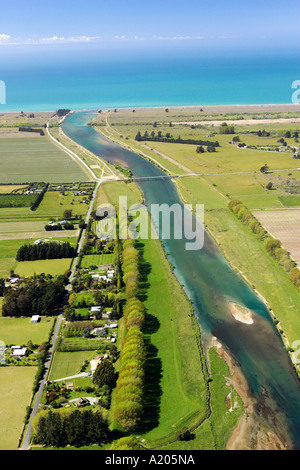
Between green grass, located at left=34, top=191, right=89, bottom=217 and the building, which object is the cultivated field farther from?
the building

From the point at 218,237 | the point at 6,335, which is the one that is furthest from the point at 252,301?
the point at 6,335

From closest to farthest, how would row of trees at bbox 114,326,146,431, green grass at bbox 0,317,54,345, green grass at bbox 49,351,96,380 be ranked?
row of trees at bbox 114,326,146,431 < green grass at bbox 49,351,96,380 < green grass at bbox 0,317,54,345

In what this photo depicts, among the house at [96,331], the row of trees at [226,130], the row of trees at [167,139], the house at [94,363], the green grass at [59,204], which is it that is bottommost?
the house at [94,363]

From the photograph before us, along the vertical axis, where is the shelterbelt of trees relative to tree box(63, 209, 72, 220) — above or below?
below

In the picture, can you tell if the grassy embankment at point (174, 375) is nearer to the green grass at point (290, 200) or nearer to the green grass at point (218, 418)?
the green grass at point (218, 418)

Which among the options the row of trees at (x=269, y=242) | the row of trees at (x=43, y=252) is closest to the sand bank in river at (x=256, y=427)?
the row of trees at (x=269, y=242)

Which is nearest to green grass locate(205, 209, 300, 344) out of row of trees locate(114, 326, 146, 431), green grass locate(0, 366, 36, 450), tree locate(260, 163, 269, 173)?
row of trees locate(114, 326, 146, 431)
